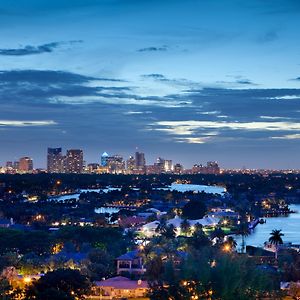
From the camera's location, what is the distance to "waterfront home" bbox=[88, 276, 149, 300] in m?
22.2

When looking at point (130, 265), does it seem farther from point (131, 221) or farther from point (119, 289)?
point (131, 221)

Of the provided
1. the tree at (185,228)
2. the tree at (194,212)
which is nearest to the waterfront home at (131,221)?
the tree at (185,228)

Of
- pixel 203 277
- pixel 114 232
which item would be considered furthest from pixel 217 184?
pixel 203 277

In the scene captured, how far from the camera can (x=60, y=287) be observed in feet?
63.4

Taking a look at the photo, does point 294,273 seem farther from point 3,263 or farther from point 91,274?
point 3,263

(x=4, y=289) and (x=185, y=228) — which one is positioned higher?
(x=185, y=228)

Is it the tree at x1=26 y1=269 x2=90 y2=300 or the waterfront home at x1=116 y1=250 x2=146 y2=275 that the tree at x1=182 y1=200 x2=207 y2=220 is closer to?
the waterfront home at x1=116 y1=250 x2=146 y2=275

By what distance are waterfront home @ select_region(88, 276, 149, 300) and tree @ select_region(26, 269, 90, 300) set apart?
5.79 feet

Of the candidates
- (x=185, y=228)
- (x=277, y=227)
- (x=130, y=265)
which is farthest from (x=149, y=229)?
(x=130, y=265)

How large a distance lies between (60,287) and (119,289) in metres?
3.68

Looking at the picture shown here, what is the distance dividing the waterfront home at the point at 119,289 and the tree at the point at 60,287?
5.79ft

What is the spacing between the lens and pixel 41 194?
9794 centimetres

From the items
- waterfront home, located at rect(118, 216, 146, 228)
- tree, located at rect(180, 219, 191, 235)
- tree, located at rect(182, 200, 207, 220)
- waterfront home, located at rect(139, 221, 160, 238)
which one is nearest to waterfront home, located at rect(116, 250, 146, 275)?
waterfront home, located at rect(139, 221, 160, 238)

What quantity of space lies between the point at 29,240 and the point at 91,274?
9.43 m
